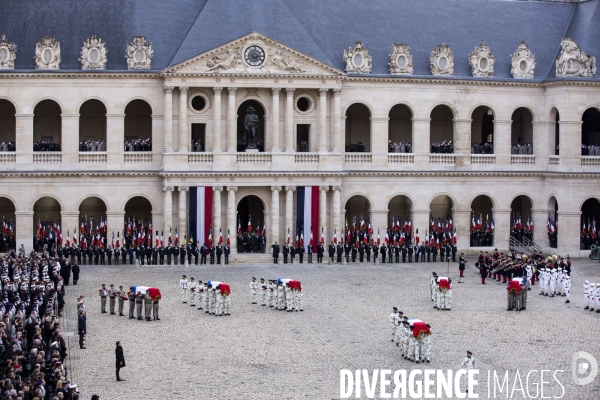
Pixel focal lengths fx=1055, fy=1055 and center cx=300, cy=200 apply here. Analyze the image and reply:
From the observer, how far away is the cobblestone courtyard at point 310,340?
37344 mm

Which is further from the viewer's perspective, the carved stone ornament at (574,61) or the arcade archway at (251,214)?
the arcade archway at (251,214)

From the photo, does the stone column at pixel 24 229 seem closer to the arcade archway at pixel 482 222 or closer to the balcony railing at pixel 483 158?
the arcade archway at pixel 482 222

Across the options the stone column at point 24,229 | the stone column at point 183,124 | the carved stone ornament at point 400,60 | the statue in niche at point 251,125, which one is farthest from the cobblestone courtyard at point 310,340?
the carved stone ornament at point 400,60

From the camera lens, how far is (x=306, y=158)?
73.2 m

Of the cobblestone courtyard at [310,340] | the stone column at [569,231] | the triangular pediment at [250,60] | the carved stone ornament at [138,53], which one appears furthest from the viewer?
the stone column at [569,231]

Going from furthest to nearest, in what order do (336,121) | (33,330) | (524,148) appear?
(524,148) < (336,121) < (33,330)

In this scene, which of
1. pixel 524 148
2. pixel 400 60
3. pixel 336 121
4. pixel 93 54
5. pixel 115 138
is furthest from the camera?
pixel 524 148

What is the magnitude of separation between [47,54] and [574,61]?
3714 cm

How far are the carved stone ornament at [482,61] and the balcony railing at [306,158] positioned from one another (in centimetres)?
1374

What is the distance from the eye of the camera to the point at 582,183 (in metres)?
75.8

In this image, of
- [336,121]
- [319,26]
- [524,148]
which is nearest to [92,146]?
[336,121]

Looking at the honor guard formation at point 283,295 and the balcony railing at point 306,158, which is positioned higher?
the balcony railing at point 306,158

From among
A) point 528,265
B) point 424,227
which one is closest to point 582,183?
point 424,227

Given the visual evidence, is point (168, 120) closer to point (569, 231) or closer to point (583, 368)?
point (569, 231)
